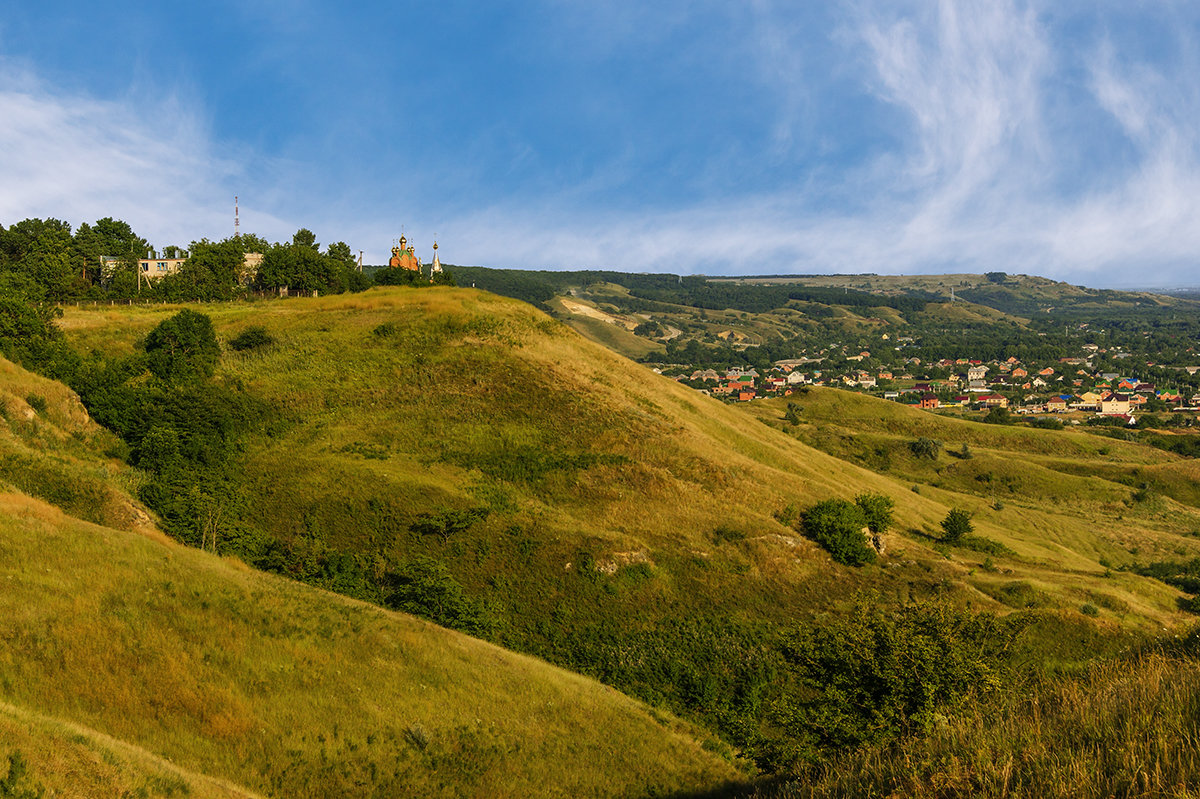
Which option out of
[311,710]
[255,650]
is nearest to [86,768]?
[311,710]

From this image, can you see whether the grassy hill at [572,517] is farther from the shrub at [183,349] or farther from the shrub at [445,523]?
the shrub at [183,349]

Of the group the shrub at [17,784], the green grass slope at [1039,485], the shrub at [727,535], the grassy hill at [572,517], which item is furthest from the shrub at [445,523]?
the green grass slope at [1039,485]

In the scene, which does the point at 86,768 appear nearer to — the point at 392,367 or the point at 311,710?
the point at 311,710

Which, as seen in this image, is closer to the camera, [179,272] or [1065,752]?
[1065,752]

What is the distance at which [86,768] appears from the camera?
12.9 m

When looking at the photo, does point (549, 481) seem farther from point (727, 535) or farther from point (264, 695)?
point (264, 695)

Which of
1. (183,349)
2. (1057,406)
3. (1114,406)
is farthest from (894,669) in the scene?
(1057,406)

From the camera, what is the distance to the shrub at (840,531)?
141ft

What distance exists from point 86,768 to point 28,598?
380 inches

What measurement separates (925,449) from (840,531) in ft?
216

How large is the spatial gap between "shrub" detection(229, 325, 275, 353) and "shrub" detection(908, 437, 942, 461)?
85931 millimetres

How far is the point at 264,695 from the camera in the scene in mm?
19812

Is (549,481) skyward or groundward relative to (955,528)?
skyward

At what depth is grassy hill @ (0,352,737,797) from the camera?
16.3 m
